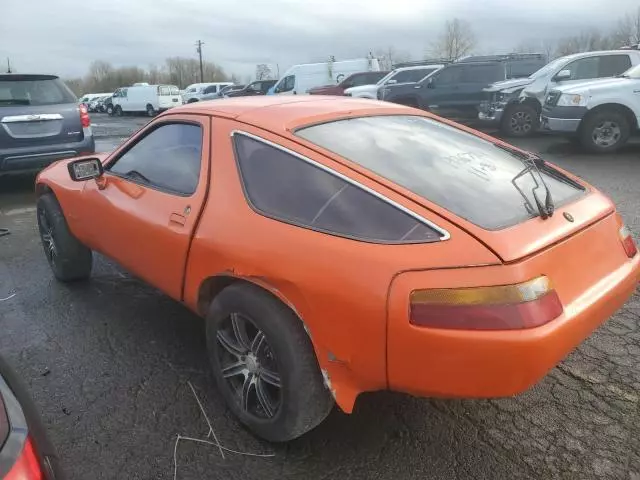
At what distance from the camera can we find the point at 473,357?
5.95 ft

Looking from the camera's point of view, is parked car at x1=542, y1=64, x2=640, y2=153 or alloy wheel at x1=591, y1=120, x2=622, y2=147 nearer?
parked car at x1=542, y1=64, x2=640, y2=153

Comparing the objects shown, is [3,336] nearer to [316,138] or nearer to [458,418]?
[316,138]

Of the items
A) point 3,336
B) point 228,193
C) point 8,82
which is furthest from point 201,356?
point 8,82

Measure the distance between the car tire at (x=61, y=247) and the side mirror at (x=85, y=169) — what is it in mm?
787

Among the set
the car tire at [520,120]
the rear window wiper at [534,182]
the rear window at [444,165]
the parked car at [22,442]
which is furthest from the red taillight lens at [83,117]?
the car tire at [520,120]

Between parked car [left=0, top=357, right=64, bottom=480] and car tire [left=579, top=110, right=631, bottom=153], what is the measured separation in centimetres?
1022

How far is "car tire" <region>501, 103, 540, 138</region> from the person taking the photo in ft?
40.4

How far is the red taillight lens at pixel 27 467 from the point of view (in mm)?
1239

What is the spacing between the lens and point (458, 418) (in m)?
2.57

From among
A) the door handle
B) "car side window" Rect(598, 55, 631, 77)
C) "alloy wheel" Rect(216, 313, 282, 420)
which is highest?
"car side window" Rect(598, 55, 631, 77)

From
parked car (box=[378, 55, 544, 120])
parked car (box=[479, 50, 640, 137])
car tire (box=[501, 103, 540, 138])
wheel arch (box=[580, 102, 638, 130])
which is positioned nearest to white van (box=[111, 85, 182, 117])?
parked car (box=[378, 55, 544, 120])

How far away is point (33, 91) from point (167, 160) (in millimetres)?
5454

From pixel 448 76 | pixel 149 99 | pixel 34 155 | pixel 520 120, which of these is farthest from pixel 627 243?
pixel 149 99

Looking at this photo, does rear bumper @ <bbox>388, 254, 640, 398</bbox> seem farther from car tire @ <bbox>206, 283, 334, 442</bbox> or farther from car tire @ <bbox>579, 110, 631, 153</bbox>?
car tire @ <bbox>579, 110, 631, 153</bbox>
